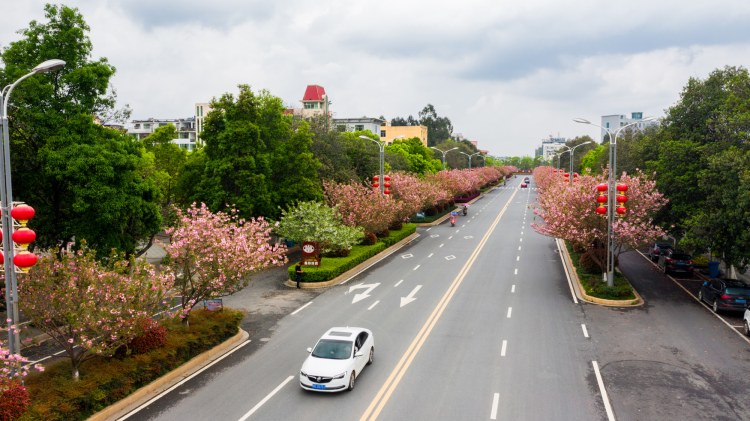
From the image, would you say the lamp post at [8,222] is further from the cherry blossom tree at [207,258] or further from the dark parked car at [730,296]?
the dark parked car at [730,296]

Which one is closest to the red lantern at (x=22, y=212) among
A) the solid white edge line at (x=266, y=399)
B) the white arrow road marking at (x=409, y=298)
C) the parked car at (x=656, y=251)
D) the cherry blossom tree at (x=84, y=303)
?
the cherry blossom tree at (x=84, y=303)

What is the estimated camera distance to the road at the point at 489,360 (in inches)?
606

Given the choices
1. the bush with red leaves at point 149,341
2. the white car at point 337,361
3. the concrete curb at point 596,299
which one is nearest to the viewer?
the white car at point 337,361

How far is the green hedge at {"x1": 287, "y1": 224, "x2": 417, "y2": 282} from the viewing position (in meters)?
31.7

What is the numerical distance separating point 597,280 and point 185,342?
22218 millimetres

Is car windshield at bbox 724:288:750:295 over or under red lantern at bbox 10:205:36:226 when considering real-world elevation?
under

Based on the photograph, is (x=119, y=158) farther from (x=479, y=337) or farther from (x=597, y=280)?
(x=597, y=280)

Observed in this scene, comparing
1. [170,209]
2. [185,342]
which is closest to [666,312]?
[185,342]

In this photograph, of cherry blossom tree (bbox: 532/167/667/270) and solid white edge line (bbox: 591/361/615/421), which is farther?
cherry blossom tree (bbox: 532/167/667/270)

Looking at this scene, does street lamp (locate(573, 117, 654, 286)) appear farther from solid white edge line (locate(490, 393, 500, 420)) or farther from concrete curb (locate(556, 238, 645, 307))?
solid white edge line (locate(490, 393, 500, 420))

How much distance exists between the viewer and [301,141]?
1604 inches

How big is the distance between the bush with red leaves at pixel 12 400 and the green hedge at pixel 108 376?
21 centimetres

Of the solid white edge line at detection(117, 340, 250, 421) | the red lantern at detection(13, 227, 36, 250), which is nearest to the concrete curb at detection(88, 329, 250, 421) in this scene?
the solid white edge line at detection(117, 340, 250, 421)

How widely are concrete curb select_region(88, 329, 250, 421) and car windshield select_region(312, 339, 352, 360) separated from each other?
4.56 m
